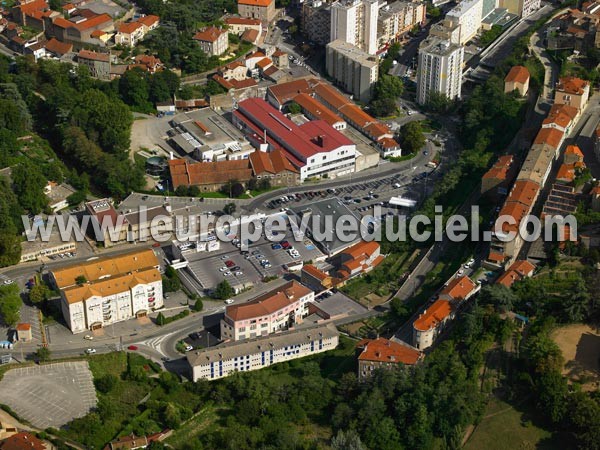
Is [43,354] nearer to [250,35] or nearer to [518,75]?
[518,75]

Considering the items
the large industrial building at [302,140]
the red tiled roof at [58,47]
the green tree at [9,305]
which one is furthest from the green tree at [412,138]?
the green tree at [9,305]

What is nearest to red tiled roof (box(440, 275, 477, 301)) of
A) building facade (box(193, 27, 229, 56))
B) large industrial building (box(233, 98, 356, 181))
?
large industrial building (box(233, 98, 356, 181))

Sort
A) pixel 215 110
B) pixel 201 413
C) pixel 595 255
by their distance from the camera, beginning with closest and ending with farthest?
pixel 201 413, pixel 595 255, pixel 215 110

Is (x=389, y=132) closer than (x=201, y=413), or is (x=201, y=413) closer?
(x=201, y=413)

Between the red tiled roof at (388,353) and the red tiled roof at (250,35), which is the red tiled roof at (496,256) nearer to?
the red tiled roof at (388,353)

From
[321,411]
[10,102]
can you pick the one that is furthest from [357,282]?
[10,102]

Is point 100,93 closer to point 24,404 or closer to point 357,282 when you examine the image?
point 357,282
